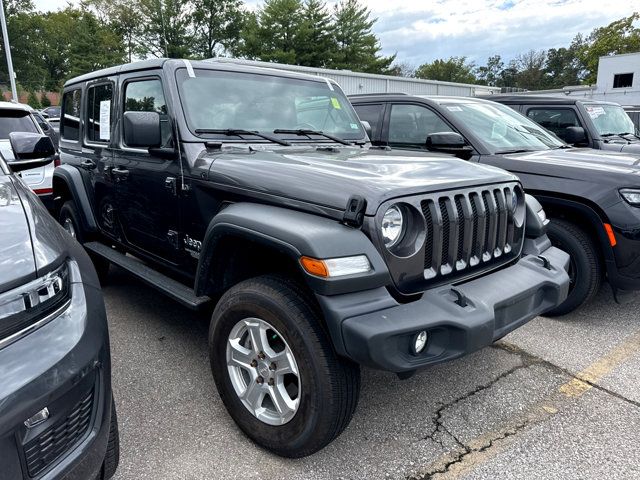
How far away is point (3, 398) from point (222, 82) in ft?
7.80

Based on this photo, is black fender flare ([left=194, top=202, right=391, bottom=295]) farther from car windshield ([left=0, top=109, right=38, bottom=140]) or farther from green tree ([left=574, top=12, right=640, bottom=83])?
green tree ([left=574, top=12, right=640, bottom=83])

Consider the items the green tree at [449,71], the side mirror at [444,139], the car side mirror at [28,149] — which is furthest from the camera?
the green tree at [449,71]

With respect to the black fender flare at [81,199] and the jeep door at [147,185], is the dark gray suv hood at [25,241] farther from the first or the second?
the black fender flare at [81,199]

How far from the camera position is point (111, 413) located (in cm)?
174

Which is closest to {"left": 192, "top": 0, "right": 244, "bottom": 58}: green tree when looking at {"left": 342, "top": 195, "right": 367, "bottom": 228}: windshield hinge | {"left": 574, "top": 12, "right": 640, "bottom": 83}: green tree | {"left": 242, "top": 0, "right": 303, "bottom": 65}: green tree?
{"left": 242, "top": 0, "right": 303, "bottom": 65}: green tree

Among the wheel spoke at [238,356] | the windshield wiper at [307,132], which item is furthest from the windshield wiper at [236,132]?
the wheel spoke at [238,356]

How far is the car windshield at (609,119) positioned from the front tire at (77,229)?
6.87 meters

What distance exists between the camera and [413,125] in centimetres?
517

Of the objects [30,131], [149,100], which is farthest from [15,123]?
[149,100]

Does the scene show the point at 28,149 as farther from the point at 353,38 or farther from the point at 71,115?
the point at 353,38

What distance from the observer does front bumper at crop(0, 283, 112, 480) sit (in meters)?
1.30

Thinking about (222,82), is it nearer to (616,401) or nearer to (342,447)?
(342,447)

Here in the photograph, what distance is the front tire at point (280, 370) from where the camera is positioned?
1.98 metres

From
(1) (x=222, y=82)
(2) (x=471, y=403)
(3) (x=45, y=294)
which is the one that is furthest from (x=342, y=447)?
(1) (x=222, y=82)
